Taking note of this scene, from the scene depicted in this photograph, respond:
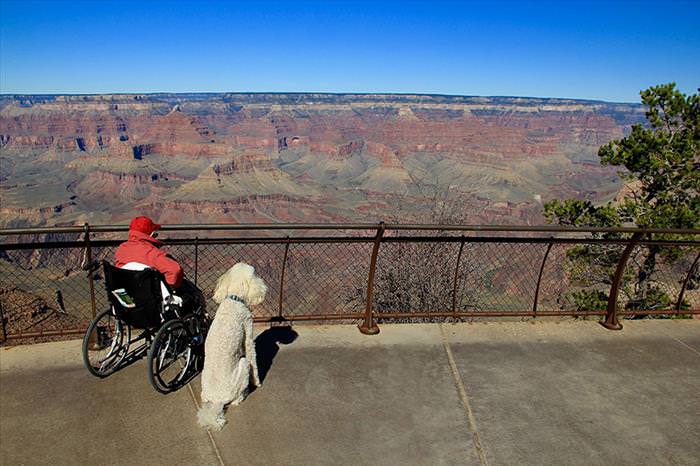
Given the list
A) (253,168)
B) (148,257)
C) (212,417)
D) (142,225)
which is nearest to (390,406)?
(212,417)

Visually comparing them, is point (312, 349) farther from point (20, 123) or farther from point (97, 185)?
point (20, 123)

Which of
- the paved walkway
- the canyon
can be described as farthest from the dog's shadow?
the canyon

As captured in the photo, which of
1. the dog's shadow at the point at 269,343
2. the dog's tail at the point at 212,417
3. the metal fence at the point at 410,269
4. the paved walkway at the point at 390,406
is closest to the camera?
the paved walkway at the point at 390,406

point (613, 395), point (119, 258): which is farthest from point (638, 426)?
point (119, 258)

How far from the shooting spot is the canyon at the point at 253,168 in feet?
305

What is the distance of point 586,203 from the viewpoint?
520 inches

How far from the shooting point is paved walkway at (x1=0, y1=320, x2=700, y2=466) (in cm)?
325

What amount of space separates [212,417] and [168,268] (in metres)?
1.08

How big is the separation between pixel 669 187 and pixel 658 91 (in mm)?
2349

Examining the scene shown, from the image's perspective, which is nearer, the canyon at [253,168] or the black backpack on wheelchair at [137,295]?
the black backpack on wheelchair at [137,295]

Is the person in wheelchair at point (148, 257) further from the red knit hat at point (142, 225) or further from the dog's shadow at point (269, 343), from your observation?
the dog's shadow at point (269, 343)

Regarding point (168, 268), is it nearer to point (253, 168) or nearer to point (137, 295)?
point (137, 295)

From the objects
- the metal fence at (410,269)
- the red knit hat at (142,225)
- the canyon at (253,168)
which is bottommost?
the canyon at (253,168)

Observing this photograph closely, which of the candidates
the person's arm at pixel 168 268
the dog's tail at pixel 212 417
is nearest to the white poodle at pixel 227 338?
the dog's tail at pixel 212 417
